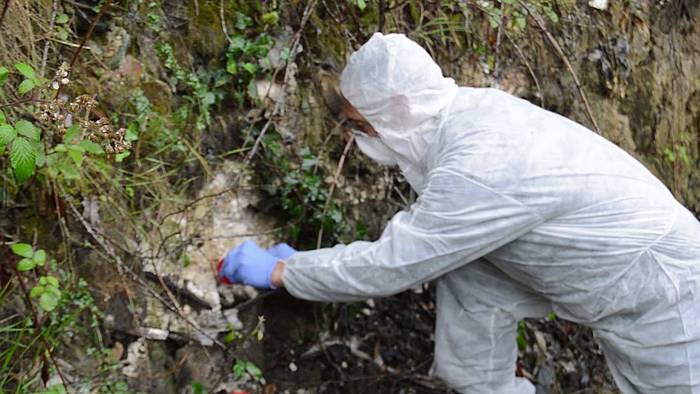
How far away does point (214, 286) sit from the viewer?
2525 millimetres

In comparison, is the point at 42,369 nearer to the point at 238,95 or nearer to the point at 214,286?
the point at 214,286

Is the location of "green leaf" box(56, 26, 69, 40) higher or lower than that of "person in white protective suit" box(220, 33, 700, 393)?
higher

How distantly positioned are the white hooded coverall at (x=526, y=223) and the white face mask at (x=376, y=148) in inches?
3.1

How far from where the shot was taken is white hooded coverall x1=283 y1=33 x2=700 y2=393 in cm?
200

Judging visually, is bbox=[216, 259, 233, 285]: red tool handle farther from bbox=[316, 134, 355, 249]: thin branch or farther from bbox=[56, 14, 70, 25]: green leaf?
bbox=[56, 14, 70, 25]: green leaf

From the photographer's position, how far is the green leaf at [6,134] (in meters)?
1.42

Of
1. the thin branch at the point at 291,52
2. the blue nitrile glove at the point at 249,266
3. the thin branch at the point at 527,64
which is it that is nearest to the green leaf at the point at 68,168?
the blue nitrile glove at the point at 249,266

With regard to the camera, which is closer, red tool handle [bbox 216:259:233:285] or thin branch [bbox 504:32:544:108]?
red tool handle [bbox 216:259:233:285]

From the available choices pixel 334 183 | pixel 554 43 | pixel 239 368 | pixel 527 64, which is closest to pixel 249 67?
pixel 334 183

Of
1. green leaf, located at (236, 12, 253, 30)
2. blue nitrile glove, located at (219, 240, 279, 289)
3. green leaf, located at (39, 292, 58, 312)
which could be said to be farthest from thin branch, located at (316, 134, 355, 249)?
green leaf, located at (39, 292, 58, 312)

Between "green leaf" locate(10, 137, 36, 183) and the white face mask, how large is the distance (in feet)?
3.56

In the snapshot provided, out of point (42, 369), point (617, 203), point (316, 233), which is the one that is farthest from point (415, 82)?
point (42, 369)

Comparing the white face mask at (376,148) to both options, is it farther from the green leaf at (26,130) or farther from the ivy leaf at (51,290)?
the green leaf at (26,130)

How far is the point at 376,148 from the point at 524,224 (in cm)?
53
